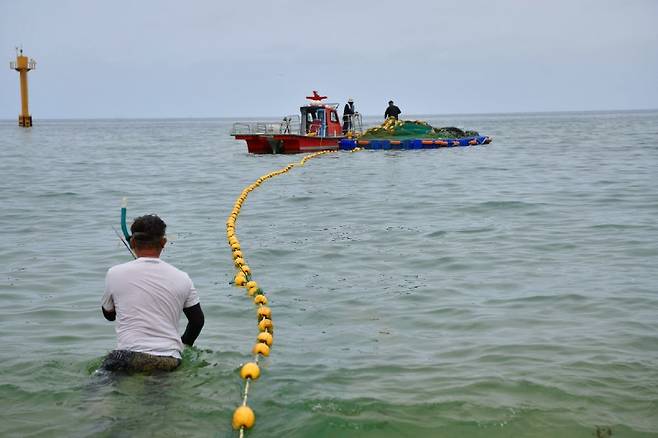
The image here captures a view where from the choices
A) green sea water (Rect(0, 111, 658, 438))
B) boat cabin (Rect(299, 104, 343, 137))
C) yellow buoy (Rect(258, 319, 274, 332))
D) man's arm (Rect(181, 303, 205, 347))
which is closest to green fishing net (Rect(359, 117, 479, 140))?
boat cabin (Rect(299, 104, 343, 137))

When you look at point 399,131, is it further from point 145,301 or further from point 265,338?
point 145,301

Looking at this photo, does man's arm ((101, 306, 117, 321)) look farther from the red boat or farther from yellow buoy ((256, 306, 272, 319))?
the red boat

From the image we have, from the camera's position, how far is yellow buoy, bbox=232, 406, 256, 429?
A: 186 inches

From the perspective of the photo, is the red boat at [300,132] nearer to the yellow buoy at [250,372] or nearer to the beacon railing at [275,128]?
the beacon railing at [275,128]

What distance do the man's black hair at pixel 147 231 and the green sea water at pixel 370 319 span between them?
0.89 meters

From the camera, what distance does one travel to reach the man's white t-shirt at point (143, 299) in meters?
5.07

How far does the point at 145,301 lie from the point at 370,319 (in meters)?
2.89

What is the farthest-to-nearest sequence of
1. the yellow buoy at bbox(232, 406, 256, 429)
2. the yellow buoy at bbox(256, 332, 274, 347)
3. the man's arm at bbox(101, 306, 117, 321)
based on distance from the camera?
the yellow buoy at bbox(256, 332, 274, 347) → the man's arm at bbox(101, 306, 117, 321) → the yellow buoy at bbox(232, 406, 256, 429)

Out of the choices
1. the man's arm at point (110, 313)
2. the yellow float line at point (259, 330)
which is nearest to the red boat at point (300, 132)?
the yellow float line at point (259, 330)

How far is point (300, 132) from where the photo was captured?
31828 mm

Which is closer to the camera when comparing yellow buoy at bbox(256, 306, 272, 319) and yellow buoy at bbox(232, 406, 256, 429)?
yellow buoy at bbox(232, 406, 256, 429)

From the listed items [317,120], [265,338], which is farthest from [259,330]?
[317,120]

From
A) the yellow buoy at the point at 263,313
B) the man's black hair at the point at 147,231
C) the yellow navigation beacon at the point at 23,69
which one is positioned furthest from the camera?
the yellow navigation beacon at the point at 23,69

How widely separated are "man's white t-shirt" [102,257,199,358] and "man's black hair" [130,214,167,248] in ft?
0.38
